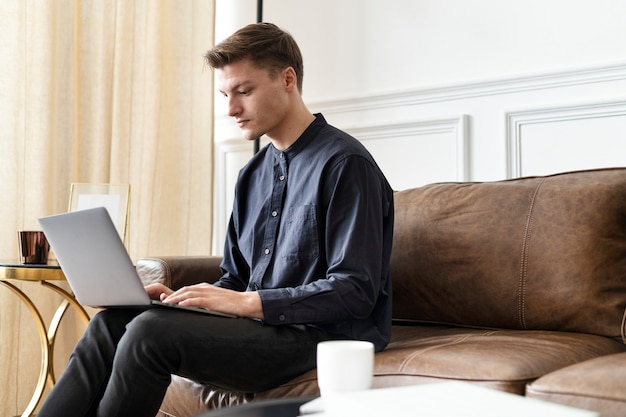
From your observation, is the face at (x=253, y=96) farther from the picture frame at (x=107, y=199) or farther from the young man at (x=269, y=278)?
the picture frame at (x=107, y=199)

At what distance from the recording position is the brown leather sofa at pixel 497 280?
5.00 feet

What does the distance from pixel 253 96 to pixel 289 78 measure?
0.36 feet

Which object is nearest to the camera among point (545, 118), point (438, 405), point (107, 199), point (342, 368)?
point (438, 405)

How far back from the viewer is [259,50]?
1.87m

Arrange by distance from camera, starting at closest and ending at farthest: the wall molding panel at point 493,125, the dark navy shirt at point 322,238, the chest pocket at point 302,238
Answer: the dark navy shirt at point 322,238
the chest pocket at point 302,238
the wall molding panel at point 493,125

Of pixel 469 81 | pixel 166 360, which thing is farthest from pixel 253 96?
pixel 469 81

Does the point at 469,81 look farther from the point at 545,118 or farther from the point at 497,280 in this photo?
the point at 497,280

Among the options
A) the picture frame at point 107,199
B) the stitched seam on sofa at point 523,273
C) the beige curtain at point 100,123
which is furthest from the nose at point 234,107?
the beige curtain at point 100,123

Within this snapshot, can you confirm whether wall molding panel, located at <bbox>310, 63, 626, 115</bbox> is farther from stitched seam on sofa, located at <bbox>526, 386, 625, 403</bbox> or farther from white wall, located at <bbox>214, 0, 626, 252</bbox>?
stitched seam on sofa, located at <bbox>526, 386, 625, 403</bbox>

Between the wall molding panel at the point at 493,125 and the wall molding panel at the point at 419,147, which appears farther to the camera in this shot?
the wall molding panel at the point at 419,147

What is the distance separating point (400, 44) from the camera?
9.19 feet

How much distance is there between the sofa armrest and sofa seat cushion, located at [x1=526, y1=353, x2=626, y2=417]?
42.6 inches

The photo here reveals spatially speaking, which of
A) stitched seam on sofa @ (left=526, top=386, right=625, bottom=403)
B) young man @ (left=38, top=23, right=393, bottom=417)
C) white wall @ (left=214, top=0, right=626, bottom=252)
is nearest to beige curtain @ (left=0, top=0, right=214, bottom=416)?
white wall @ (left=214, top=0, right=626, bottom=252)

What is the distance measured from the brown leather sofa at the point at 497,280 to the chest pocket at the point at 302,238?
279 mm
